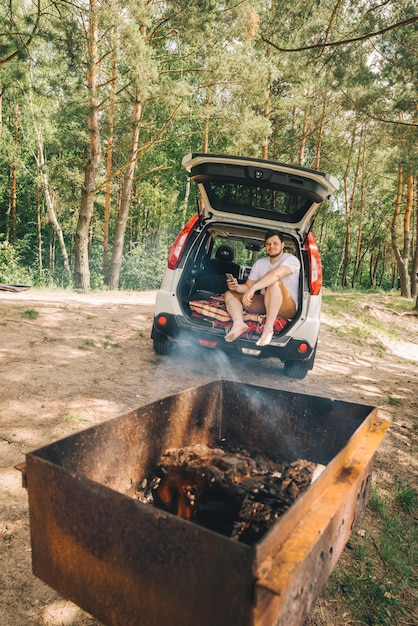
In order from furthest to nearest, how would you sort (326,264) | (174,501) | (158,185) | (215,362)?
(326,264) → (158,185) → (215,362) → (174,501)

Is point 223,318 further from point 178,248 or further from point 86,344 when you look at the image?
point 86,344

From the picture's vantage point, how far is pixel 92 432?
1.70 m

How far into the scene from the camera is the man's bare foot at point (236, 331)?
13.6 ft

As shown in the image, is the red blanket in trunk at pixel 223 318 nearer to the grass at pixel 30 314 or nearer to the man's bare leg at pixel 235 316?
the man's bare leg at pixel 235 316

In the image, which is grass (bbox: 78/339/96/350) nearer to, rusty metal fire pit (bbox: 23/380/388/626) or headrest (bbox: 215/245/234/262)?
headrest (bbox: 215/245/234/262)

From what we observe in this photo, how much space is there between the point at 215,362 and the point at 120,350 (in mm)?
1194

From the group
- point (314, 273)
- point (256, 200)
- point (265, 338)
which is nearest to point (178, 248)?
point (256, 200)

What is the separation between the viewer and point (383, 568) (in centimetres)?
208

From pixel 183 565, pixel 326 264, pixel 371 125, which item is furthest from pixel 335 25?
pixel 326 264

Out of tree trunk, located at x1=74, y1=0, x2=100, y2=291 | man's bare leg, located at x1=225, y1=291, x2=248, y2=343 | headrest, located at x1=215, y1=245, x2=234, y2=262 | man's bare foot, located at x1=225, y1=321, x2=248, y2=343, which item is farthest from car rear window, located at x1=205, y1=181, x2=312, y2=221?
tree trunk, located at x1=74, y1=0, x2=100, y2=291

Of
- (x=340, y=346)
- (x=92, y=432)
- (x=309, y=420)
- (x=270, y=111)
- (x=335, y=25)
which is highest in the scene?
(x=270, y=111)

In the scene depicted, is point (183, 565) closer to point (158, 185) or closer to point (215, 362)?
point (215, 362)

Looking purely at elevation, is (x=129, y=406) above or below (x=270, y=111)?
below

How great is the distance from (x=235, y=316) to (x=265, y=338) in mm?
430
